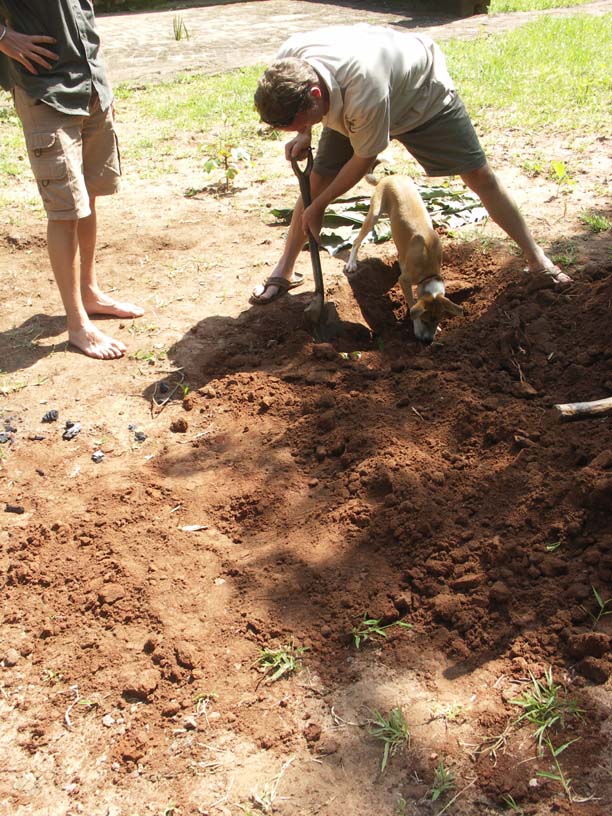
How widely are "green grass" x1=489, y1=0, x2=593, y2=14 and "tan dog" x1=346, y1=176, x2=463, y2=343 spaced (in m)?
11.7

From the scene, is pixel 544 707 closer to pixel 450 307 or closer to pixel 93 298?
pixel 450 307

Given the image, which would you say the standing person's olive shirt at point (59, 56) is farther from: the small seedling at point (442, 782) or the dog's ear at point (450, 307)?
the small seedling at point (442, 782)

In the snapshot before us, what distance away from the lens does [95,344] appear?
5.14 m

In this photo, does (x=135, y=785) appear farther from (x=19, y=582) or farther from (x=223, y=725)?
(x=19, y=582)

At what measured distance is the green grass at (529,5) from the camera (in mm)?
15703

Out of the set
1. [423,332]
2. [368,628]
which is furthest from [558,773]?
[423,332]

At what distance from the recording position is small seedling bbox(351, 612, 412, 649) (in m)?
3.05

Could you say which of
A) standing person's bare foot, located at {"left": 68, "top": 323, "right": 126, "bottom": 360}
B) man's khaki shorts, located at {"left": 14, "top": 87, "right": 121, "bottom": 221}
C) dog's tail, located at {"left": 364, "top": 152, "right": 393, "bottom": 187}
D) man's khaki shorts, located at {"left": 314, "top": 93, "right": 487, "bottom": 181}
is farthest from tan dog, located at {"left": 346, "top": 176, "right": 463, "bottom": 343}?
man's khaki shorts, located at {"left": 14, "top": 87, "right": 121, "bottom": 221}

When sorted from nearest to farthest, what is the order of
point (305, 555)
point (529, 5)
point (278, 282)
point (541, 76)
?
1. point (305, 555)
2. point (278, 282)
3. point (541, 76)
4. point (529, 5)

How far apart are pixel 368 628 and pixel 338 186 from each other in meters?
2.62

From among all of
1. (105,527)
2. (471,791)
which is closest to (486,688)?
(471,791)

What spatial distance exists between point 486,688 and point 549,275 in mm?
3175

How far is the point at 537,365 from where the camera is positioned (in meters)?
4.52

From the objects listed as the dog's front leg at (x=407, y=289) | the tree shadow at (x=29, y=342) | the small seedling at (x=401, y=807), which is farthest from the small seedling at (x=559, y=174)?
the small seedling at (x=401, y=807)
